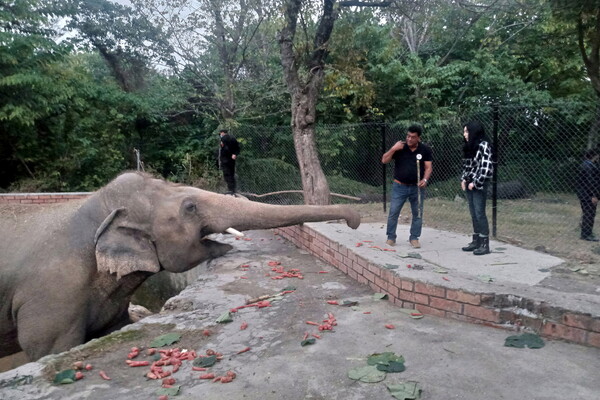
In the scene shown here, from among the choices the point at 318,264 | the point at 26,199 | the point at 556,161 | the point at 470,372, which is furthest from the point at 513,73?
the point at 470,372

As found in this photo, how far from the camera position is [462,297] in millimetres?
4078

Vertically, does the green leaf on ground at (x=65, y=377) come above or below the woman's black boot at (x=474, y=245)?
below

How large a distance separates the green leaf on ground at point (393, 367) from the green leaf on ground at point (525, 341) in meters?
0.87

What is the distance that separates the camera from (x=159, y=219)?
4512mm

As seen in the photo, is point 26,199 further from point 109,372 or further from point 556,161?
point 556,161

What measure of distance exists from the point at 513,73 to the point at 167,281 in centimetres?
1393

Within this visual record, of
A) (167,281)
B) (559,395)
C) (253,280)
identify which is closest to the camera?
(559,395)

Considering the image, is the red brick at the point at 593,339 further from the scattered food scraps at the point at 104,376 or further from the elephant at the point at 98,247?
the scattered food scraps at the point at 104,376

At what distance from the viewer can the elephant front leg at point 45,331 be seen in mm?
4191

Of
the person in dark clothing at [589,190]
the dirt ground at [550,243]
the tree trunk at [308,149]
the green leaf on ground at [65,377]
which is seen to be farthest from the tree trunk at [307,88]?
the green leaf on ground at [65,377]

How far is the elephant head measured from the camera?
440 cm

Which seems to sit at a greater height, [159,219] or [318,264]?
[159,219]

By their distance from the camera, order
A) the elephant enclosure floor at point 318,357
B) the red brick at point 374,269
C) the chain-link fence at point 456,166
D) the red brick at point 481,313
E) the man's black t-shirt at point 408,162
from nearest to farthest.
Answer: the elephant enclosure floor at point 318,357, the red brick at point 481,313, the red brick at point 374,269, the man's black t-shirt at point 408,162, the chain-link fence at point 456,166

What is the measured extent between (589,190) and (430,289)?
5080mm
